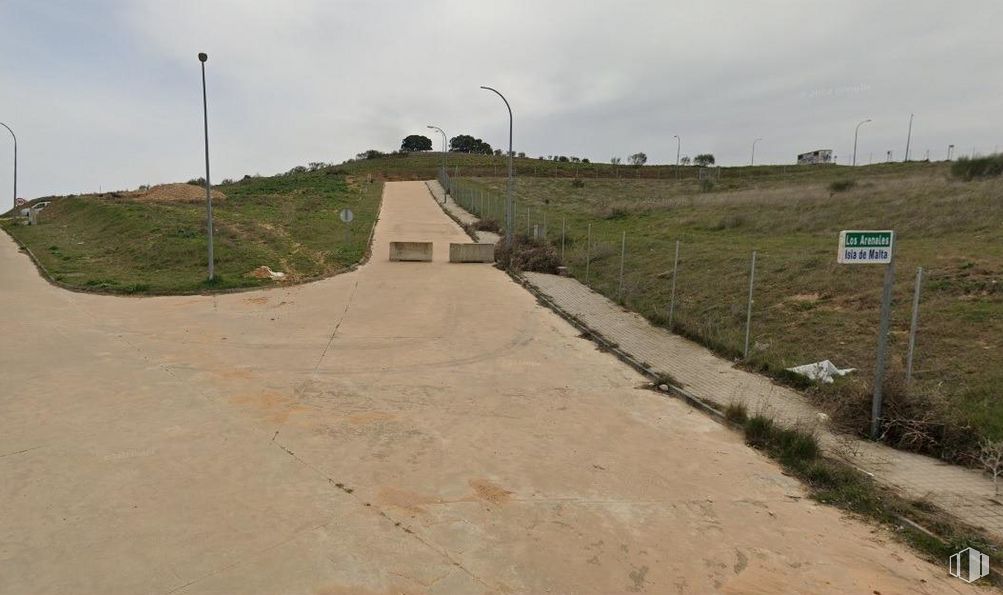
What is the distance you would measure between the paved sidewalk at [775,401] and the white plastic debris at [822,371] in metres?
0.42

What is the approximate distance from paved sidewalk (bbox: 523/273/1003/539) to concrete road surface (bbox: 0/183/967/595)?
37.9 inches

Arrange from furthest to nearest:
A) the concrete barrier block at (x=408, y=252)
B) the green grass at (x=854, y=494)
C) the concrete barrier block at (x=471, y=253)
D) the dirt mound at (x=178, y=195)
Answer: the dirt mound at (x=178, y=195) → the concrete barrier block at (x=408, y=252) → the concrete barrier block at (x=471, y=253) → the green grass at (x=854, y=494)

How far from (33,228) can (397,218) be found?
22936 millimetres

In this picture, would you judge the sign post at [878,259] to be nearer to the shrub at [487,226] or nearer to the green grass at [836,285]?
the green grass at [836,285]

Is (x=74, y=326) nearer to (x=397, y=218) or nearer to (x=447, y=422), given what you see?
(x=447, y=422)

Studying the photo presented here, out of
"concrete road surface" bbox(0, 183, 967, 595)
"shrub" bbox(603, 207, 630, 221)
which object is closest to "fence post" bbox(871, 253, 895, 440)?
"concrete road surface" bbox(0, 183, 967, 595)

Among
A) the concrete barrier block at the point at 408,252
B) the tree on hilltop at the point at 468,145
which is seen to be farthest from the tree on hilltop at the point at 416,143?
the concrete barrier block at the point at 408,252

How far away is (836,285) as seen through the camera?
13719 millimetres

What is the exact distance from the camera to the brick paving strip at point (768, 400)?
6.14 meters

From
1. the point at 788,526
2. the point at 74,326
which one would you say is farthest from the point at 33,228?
the point at 788,526

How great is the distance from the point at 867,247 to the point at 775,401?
8.78 feet

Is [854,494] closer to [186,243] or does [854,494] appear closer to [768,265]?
[768,265]

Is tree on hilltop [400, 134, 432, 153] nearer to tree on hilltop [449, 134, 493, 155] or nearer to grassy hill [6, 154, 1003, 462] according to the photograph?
tree on hilltop [449, 134, 493, 155]

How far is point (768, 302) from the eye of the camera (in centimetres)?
1396
